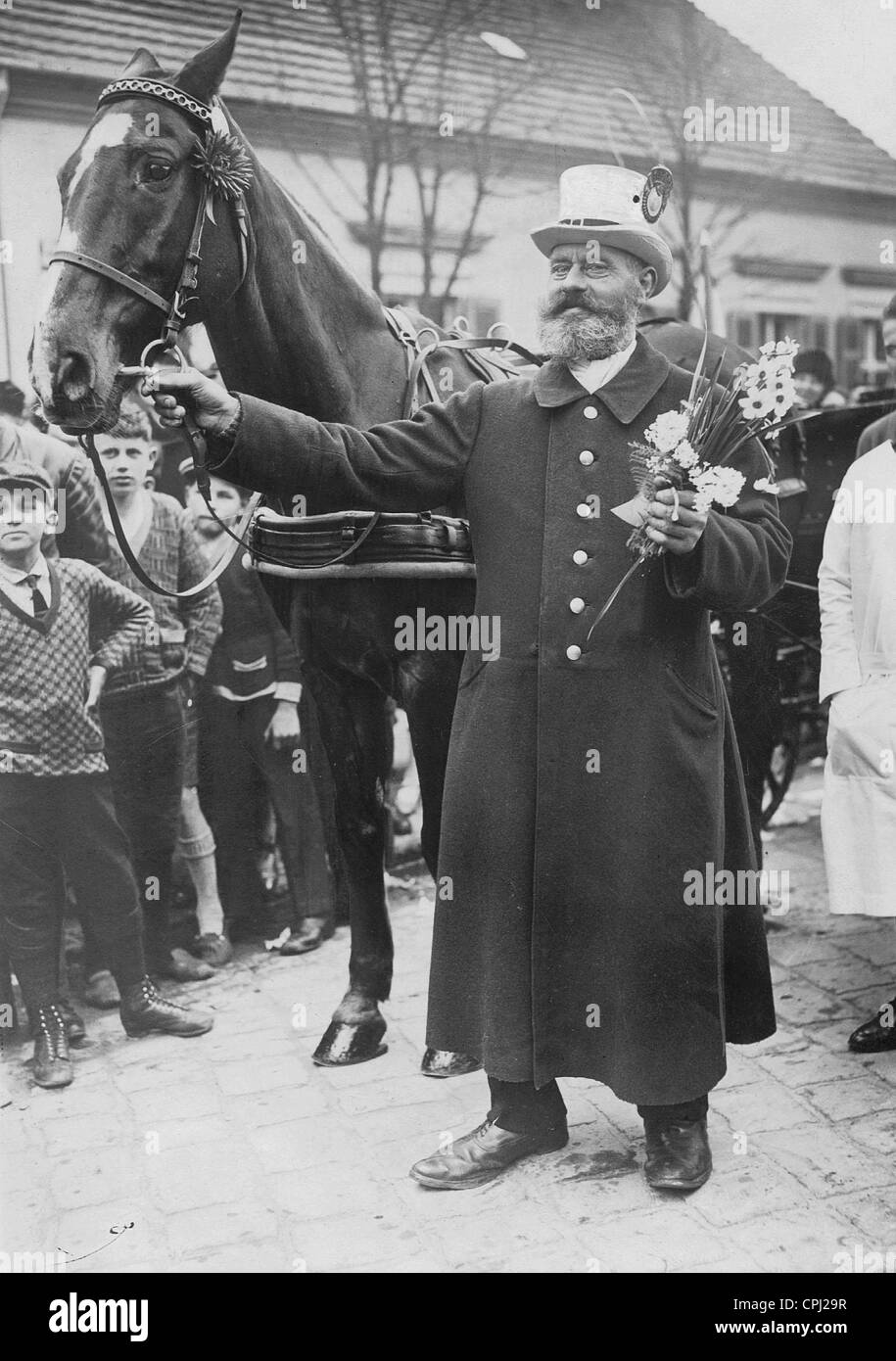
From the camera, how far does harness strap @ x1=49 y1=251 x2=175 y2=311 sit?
2.83m

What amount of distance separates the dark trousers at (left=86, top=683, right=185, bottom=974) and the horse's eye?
5.81 ft

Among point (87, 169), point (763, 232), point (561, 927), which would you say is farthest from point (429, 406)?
point (763, 232)

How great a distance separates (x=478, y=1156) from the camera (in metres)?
3.13

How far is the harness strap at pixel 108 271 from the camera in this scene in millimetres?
2830

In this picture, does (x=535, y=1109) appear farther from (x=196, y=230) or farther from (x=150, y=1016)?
(x=196, y=230)

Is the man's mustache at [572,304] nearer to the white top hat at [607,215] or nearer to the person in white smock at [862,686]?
the white top hat at [607,215]

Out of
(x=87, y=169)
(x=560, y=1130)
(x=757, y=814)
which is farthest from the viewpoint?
(x=757, y=814)

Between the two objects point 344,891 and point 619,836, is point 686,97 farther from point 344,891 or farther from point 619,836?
point 344,891

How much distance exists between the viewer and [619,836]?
115 inches

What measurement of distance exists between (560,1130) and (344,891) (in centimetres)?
178

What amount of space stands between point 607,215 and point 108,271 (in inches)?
45.9
